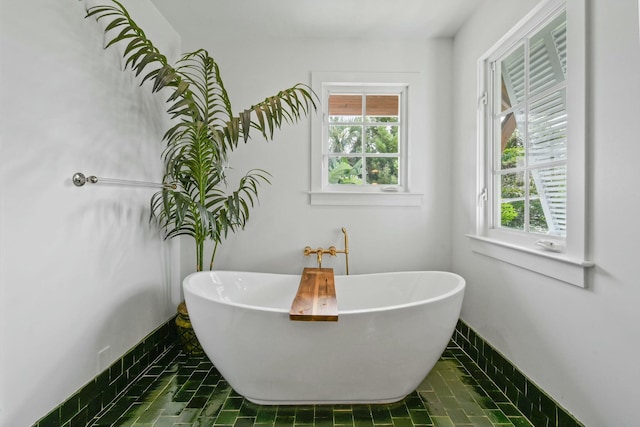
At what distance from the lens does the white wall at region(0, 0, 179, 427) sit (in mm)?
1158

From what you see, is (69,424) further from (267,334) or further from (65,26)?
(65,26)

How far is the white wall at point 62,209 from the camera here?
1.16 metres

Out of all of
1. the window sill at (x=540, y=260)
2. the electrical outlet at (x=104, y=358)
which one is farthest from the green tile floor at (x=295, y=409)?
the window sill at (x=540, y=260)

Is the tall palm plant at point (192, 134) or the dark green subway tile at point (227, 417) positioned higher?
the tall palm plant at point (192, 134)

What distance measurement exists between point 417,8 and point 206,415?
2.65m

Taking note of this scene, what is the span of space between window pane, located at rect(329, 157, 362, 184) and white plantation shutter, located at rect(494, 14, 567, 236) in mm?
1115

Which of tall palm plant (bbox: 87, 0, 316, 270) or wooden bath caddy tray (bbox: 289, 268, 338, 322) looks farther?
tall palm plant (bbox: 87, 0, 316, 270)

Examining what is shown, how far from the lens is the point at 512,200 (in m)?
1.83

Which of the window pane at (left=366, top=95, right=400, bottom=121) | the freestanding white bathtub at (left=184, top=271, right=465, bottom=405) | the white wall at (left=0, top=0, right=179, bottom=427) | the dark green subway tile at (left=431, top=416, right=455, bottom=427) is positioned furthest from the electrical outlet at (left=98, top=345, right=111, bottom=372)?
the window pane at (left=366, top=95, right=400, bottom=121)

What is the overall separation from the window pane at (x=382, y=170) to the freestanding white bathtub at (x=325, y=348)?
3.80 ft

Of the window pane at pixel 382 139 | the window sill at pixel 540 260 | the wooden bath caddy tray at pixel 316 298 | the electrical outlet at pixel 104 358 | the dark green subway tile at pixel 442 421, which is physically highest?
the window pane at pixel 382 139

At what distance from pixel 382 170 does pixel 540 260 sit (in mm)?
1308

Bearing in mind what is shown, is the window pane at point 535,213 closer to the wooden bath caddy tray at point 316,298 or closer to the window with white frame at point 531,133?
the window with white frame at point 531,133

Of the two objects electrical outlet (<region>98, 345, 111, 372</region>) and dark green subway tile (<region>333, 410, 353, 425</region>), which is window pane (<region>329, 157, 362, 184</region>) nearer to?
dark green subway tile (<region>333, 410, 353, 425</region>)
